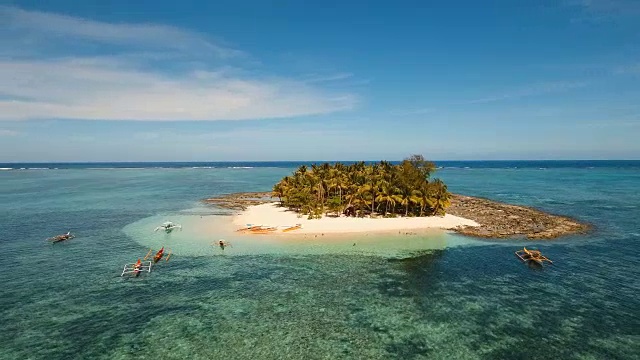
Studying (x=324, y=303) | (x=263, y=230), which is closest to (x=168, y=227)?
(x=263, y=230)

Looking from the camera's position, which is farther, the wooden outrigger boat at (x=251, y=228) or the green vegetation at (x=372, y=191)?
the green vegetation at (x=372, y=191)

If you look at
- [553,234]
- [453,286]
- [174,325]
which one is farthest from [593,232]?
[174,325]

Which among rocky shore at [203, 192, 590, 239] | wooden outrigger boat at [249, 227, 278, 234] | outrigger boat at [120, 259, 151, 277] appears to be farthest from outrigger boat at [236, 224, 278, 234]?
rocky shore at [203, 192, 590, 239]

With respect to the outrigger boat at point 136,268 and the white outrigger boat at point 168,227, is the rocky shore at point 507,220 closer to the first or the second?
the white outrigger boat at point 168,227

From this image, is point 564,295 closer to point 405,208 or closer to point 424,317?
point 424,317

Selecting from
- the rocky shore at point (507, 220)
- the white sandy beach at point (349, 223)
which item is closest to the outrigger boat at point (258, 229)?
the white sandy beach at point (349, 223)

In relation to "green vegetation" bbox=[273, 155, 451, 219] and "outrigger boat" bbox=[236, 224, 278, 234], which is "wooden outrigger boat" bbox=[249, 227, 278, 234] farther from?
"green vegetation" bbox=[273, 155, 451, 219]

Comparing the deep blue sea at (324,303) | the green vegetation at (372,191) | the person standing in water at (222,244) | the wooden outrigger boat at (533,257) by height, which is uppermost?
the green vegetation at (372,191)

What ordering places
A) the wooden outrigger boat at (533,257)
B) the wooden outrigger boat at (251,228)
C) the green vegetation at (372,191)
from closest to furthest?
the wooden outrigger boat at (533,257) → the wooden outrigger boat at (251,228) → the green vegetation at (372,191)
